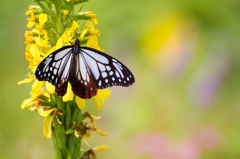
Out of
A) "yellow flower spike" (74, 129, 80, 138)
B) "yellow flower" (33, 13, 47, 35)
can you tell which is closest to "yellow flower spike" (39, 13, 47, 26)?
"yellow flower" (33, 13, 47, 35)

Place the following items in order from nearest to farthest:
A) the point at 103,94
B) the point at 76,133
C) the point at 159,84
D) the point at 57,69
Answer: the point at 76,133 → the point at 57,69 → the point at 103,94 → the point at 159,84

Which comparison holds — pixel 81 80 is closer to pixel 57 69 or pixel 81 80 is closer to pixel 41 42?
pixel 57 69

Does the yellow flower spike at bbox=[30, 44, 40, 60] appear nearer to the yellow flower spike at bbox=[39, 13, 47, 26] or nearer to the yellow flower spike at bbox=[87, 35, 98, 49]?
the yellow flower spike at bbox=[39, 13, 47, 26]

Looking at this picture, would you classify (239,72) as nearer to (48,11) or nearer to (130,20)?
(130,20)

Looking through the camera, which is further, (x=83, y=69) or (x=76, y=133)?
(x=83, y=69)

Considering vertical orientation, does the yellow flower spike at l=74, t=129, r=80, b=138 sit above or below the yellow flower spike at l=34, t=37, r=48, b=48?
below

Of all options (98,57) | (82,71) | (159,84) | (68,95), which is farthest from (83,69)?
(159,84)

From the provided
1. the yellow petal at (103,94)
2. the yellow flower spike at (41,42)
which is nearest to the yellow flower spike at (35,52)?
the yellow flower spike at (41,42)

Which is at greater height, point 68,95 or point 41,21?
point 41,21
